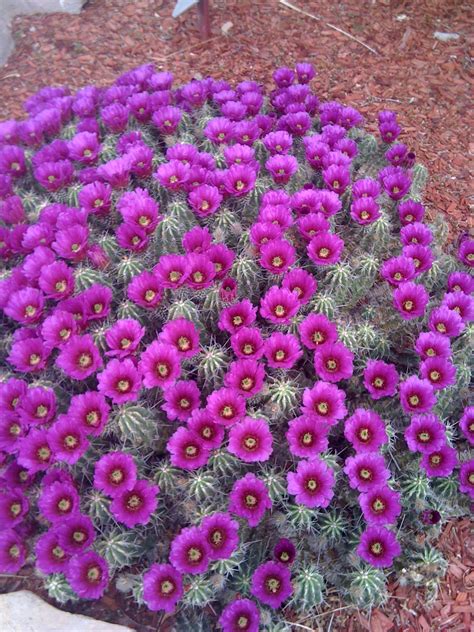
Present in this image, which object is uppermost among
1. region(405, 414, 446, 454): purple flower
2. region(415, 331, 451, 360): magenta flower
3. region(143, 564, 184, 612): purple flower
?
region(415, 331, 451, 360): magenta flower

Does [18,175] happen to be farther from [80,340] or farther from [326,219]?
[326,219]

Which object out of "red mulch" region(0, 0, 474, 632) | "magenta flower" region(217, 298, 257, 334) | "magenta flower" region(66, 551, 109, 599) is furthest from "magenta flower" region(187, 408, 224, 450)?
"red mulch" region(0, 0, 474, 632)

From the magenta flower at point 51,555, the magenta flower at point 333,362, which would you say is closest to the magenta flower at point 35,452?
the magenta flower at point 51,555

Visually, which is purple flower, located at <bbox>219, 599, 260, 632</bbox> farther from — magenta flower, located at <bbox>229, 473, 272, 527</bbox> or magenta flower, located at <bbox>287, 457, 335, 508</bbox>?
magenta flower, located at <bbox>287, 457, 335, 508</bbox>

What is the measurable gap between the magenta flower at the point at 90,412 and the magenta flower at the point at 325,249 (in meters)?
1.14

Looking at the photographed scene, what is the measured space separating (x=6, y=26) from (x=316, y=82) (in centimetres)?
308

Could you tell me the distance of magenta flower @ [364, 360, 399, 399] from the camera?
2.56 meters

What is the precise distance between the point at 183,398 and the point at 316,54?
3.74 metres

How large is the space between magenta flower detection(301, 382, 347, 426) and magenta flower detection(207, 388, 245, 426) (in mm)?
260

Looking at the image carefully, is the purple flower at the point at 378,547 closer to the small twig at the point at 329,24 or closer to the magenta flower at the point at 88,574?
the magenta flower at the point at 88,574

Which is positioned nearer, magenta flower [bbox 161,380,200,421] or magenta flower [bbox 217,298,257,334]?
magenta flower [bbox 161,380,200,421]

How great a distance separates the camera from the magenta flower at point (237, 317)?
258cm

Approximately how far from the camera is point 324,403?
2463 mm

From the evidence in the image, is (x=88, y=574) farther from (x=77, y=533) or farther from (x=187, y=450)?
(x=187, y=450)
